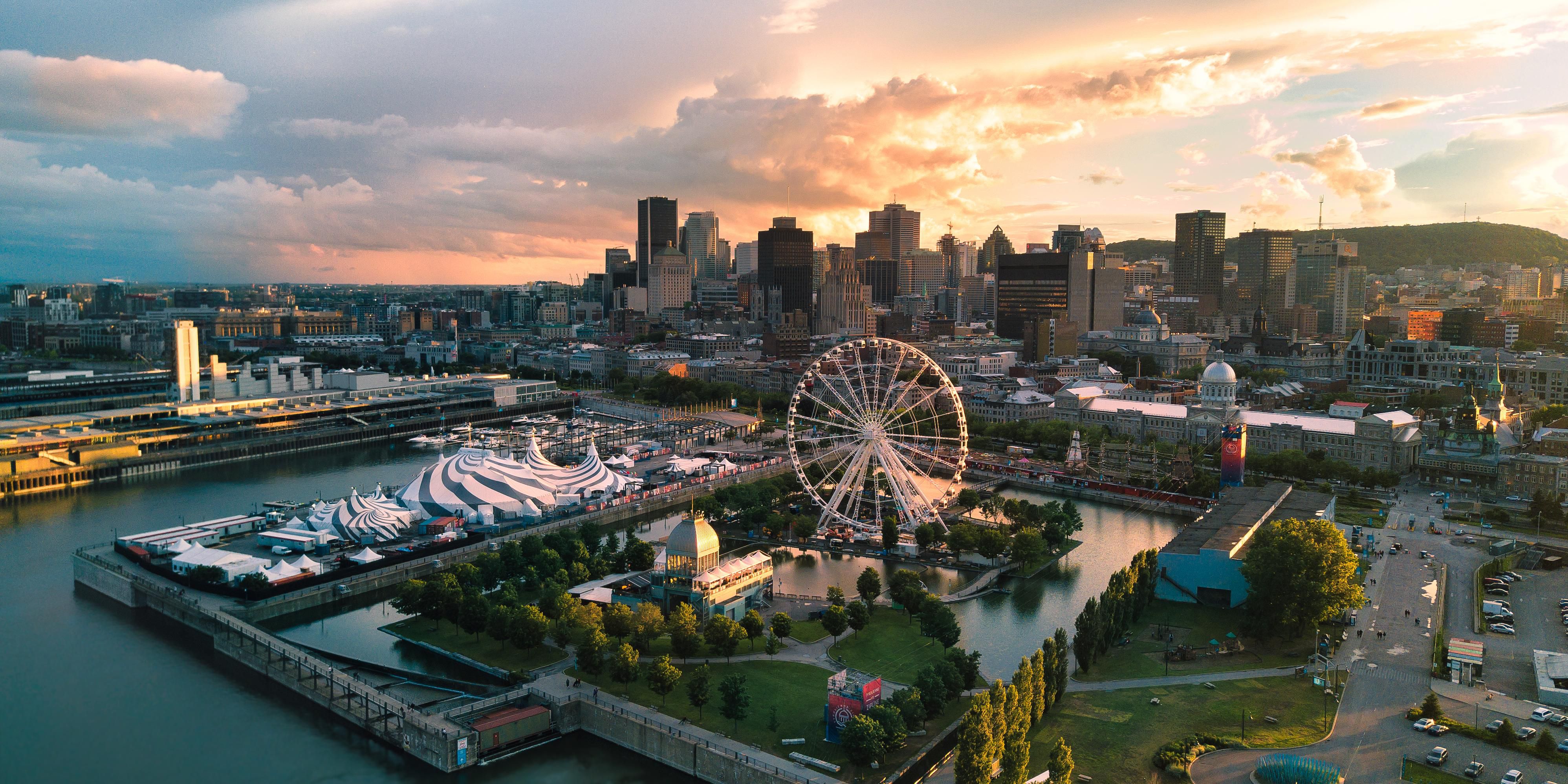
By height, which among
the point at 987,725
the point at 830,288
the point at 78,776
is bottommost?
the point at 78,776

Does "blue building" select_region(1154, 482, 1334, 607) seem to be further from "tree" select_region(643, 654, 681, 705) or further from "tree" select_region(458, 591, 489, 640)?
"tree" select_region(458, 591, 489, 640)

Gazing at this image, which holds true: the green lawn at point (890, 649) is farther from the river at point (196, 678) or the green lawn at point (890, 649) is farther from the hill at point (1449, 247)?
the hill at point (1449, 247)

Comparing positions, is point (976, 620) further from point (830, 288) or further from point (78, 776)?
point (830, 288)

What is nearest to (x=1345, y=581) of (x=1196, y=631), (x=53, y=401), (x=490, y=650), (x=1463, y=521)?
(x=1196, y=631)

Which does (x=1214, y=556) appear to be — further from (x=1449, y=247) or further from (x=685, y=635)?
(x=1449, y=247)

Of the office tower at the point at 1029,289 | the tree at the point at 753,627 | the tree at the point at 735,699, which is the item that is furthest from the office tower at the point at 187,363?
the office tower at the point at 1029,289

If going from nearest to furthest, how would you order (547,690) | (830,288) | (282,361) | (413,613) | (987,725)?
1. (987,725)
2. (547,690)
3. (413,613)
4. (282,361)
5. (830,288)

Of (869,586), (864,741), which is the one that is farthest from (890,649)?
(864,741)
